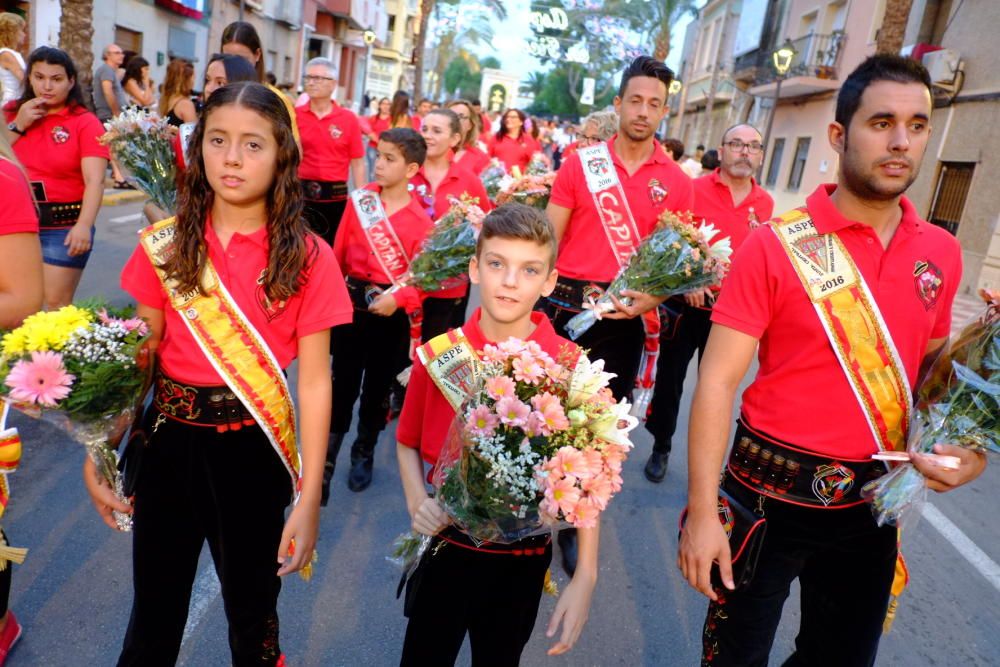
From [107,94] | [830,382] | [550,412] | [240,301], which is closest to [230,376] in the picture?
[240,301]

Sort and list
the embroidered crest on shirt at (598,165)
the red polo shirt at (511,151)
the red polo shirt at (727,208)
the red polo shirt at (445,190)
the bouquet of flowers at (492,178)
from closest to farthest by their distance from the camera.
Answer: the embroidered crest on shirt at (598,165), the red polo shirt at (727,208), the red polo shirt at (445,190), the bouquet of flowers at (492,178), the red polo shirt at (511,151)

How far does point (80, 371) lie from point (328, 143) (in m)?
5.85

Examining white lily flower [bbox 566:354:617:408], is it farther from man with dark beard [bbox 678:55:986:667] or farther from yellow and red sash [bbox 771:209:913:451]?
yellow and red sash [bbox 771:209:913:451]

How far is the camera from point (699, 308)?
4824 millimetres

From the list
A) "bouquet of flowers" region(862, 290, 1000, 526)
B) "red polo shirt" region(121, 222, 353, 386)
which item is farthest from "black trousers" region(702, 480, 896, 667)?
"red polo shirt" region(121, 222, 353, 386)

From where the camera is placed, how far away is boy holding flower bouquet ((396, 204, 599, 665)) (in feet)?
6.69

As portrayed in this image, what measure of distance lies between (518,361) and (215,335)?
0.92 m

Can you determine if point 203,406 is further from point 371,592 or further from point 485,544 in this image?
point 371,592

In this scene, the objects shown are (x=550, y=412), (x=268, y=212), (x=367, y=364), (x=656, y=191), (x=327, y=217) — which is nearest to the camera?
(x=550, y=412)

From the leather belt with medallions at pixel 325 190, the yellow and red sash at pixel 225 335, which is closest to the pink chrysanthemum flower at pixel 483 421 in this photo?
the yellow and red sash at pixel 225 335

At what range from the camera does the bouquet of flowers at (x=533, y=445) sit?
1.73m

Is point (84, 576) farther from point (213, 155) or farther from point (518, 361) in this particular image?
point (518, 361)

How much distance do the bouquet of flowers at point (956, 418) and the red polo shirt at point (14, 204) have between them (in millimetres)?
2524

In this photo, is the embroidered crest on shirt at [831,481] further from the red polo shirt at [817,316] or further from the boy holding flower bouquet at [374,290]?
the boy holding flower bouquet at [374,290]
